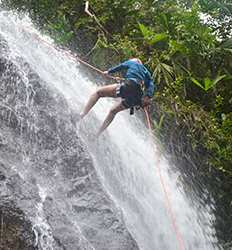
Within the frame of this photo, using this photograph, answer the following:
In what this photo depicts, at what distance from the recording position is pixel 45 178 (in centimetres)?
583

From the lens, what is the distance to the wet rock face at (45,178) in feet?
16.3

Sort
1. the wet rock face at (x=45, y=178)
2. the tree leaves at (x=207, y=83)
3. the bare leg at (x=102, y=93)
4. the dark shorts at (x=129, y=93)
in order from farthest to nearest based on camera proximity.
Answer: the tree leaves at (x=207, y=83), the bare leg at (x=102, y=93), the dark shorts at (x=129, y=93), the wet rock face at (x=45, y=178)

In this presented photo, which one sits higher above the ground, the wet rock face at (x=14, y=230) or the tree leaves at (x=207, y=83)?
the tree leaves at (x=207, y=83)

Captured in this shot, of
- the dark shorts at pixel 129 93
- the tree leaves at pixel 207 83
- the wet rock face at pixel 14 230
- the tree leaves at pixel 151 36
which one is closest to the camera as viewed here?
the wet rock face at pixel 14 230

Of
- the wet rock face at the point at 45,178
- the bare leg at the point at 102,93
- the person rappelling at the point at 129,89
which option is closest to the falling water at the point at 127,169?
the wet rock face at the point at 45,178

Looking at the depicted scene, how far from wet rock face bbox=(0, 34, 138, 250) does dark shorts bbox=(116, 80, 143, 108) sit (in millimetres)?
764

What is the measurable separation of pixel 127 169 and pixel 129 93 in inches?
50.9

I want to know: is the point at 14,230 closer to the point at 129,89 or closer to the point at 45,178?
the point at 45,178

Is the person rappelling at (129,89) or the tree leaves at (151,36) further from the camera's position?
the tree leaves at (151,36)

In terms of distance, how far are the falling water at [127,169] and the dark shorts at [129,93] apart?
70 centimetres

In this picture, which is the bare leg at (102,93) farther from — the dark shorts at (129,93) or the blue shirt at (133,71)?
the blue shirt at (133,71)

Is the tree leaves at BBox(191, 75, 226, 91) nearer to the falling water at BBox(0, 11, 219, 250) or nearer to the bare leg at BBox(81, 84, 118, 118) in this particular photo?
the falling water at BBox(0, 11, 219, 250)

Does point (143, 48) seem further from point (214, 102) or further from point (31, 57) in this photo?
point (31, 57)

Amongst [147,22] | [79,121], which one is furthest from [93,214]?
[147,22]
